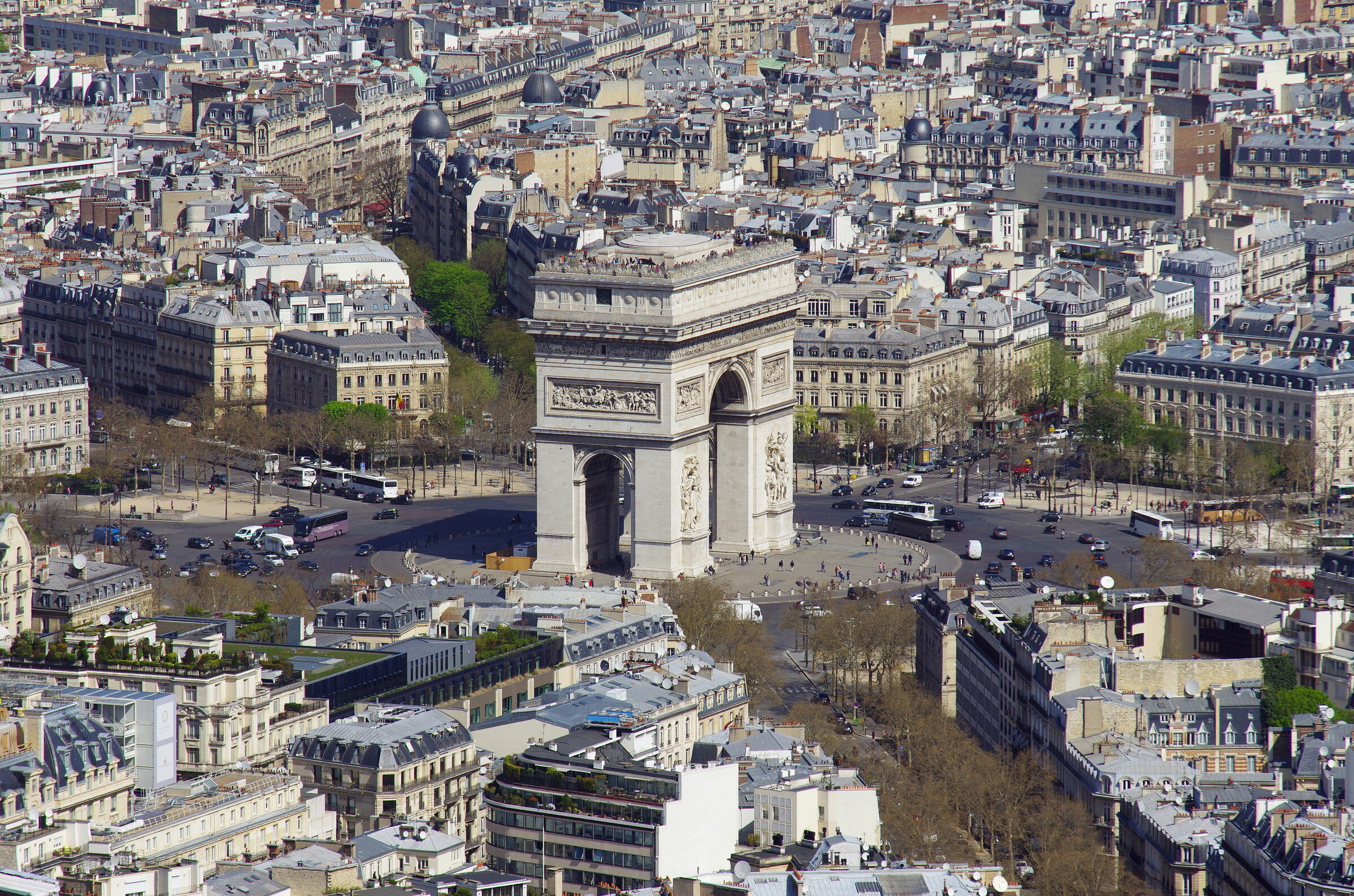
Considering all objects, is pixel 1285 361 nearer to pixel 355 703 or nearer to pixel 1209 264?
pixel 1209 264

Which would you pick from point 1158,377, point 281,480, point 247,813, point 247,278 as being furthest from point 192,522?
point 247,813

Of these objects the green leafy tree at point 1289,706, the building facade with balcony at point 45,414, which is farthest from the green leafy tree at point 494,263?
the green leafy tree at point 1289,706

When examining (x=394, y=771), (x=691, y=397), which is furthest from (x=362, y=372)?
(x=394, y=771)

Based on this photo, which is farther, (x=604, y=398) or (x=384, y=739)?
(x=604, y=398)

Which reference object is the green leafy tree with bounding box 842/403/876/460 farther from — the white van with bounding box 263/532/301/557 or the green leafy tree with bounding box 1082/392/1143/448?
the white van with bounding box 263/532/301/557

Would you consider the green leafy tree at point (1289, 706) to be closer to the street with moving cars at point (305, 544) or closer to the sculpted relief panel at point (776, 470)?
the sculpted relief panel at point (776, 470)

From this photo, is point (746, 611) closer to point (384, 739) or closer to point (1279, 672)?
point (1279, 672)

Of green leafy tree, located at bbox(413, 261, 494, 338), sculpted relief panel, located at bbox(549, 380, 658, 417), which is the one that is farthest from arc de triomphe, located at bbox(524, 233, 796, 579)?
green leafy tree, located at bbox(413, 261, 494, 338)
